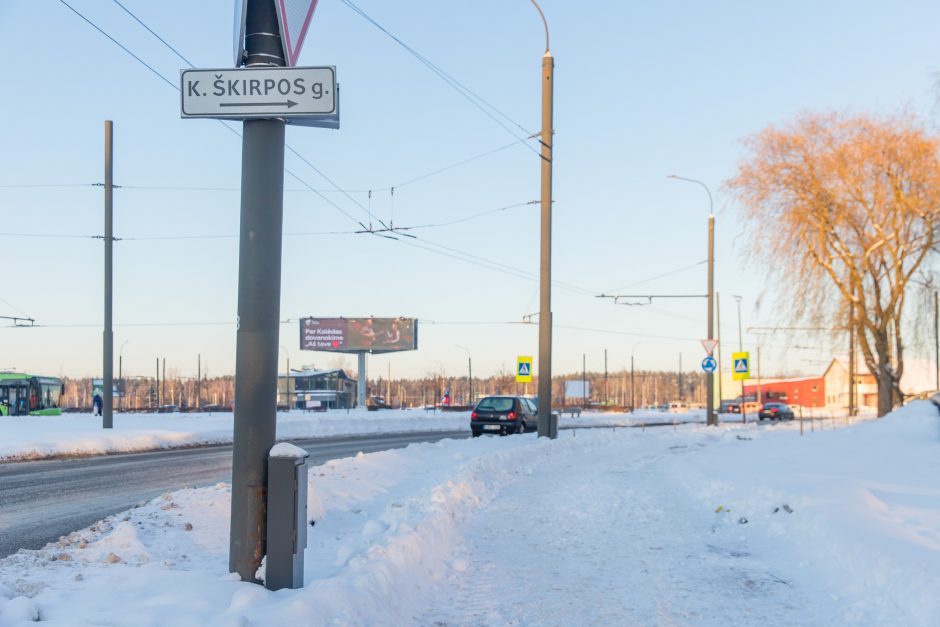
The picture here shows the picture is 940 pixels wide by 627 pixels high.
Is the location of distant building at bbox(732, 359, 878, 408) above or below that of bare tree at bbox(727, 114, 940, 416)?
below

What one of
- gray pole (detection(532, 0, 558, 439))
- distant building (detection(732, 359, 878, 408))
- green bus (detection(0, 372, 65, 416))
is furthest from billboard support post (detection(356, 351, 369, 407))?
distant building (detection(732, 359, 878, 408))

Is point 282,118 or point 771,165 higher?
point 771,165

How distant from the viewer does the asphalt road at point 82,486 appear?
28.7 feet

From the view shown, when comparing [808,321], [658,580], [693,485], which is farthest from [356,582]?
[808,321]

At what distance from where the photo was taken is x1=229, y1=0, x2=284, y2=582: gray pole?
5.49 m

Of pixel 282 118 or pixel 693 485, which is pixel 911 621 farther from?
pixel 693 485

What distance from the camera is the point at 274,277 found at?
569 cm

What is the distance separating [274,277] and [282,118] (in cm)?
115

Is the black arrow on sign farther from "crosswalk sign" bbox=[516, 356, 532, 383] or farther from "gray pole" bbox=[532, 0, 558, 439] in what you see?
"crosswalk sign" bbox=[516, 356, 532, 383]

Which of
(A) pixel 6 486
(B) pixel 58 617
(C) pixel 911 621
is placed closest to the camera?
(B) pixel 58 617

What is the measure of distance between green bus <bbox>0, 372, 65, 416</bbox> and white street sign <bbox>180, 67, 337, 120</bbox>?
147ft

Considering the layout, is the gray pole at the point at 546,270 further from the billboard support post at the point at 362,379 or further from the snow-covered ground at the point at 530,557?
the billboard support post at the point at 362,379

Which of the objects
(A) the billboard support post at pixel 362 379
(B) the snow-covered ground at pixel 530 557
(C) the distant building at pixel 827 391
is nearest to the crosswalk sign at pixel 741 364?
(B) the snow-covered ground at pixel 530 557

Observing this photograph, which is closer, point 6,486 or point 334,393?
point 6,486
